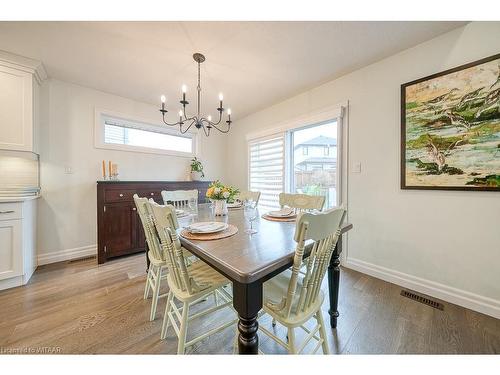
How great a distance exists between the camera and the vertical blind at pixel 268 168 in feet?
10.9

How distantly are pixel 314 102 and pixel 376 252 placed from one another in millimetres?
2088

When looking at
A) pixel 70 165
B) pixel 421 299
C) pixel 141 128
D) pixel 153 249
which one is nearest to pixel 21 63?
pixel 70 165

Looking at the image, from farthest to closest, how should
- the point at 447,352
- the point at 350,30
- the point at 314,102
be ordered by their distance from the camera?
the point at 314,102
the point at 350,30
the point at 447,352

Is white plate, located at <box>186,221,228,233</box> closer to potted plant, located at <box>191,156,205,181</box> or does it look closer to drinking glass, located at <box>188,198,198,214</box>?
drinking glass, located at <box>188,198,198,214</box>

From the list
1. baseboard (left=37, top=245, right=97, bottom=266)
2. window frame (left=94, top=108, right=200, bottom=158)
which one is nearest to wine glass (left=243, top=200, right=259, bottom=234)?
window frame (left=94, top=108, right=200, bottom=158)

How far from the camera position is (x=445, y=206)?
5.90 feet

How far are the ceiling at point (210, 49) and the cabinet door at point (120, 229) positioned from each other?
5.66 ft

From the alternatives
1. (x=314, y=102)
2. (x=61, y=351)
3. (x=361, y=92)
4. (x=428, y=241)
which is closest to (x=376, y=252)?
(x=428, y=241)

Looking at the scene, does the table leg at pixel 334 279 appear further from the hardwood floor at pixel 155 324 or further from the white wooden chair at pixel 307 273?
the white wooden chair at pixel 307 273

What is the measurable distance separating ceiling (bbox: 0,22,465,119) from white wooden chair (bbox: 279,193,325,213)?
4.88 feet

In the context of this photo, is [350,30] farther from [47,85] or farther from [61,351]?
[47,85]

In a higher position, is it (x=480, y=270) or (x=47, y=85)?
(x=47, y=85)

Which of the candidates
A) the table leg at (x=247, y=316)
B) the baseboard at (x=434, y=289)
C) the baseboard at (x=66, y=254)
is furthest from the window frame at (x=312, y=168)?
the baseboard at (x=66, y=254)

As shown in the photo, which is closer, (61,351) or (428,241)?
(61,351)
